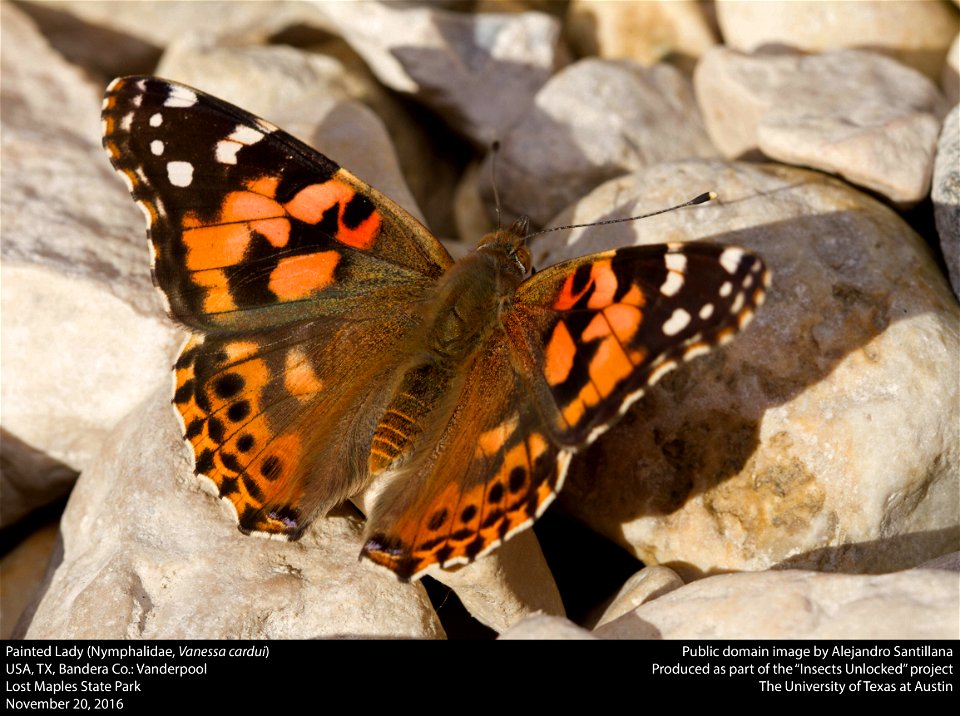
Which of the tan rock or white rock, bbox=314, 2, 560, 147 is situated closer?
the tan rock

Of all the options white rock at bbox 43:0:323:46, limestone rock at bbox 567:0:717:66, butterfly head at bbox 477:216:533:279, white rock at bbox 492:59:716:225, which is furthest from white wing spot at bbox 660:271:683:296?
white rock at bbox 43:0:323:46

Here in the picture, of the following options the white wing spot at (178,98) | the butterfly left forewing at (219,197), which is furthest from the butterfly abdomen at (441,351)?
the white wing spot at (178,98)

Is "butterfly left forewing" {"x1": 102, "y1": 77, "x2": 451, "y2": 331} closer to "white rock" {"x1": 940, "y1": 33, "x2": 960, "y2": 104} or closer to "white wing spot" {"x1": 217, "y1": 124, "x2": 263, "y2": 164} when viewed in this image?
"white wing spot" {"x1": 217, "y1": 124, "x2": 263, "y2": 164}

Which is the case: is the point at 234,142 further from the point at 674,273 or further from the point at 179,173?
the point at 674,273

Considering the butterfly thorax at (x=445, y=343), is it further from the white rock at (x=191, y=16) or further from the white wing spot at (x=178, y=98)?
the white rock at (x=191, y=16)

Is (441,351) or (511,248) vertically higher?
(511,248)

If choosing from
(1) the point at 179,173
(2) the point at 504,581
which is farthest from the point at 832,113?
(1) the point at 179,173
